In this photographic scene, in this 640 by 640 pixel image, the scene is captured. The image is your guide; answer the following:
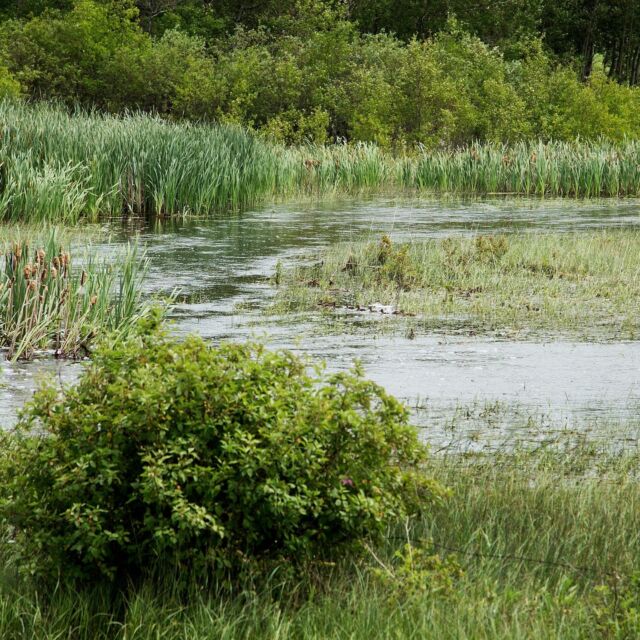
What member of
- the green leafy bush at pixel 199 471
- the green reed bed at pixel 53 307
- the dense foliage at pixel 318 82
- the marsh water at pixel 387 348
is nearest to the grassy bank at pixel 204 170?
the marsh water at pixel 387 348

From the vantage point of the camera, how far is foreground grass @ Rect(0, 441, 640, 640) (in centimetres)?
348

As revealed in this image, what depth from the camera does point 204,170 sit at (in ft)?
59.9

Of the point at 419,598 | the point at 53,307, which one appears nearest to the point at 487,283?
the point at 53,307

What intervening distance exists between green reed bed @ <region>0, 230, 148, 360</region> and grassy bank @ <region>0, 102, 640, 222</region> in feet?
18.0

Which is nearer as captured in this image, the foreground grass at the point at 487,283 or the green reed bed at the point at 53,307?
the green reed bed at the point at 53,307

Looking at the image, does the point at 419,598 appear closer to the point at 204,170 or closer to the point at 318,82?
the point at 204,170

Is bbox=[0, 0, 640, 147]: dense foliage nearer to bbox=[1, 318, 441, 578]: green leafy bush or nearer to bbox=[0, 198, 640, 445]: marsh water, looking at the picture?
bbox=[0, 198, 640, 445]: marsh water

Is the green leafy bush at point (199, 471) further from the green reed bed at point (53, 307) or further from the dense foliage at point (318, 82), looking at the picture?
the dense foliage at point (318, 82)

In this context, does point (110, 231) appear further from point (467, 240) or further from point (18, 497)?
point (18, 497)

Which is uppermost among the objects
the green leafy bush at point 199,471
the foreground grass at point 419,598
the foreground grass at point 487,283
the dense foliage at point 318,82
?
the dense foliage at point 318,82

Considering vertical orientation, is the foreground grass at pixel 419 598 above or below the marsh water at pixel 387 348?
above

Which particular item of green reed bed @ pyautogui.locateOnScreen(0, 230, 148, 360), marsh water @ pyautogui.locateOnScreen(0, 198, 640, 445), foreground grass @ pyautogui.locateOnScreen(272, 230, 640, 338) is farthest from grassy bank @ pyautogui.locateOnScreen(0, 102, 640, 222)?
green reed bed @ pyautogui.locateOnScreen(0, 230, 148, 360)

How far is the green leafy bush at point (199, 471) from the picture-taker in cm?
349

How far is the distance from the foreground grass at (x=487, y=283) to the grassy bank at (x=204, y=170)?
4.15 meters
